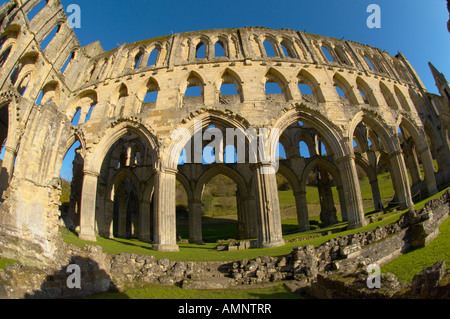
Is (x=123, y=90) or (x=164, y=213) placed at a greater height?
(x=123, y=90)

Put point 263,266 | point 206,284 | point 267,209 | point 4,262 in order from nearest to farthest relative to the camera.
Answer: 1. point 4,262
2. point 206,284
3. point 263,266
4. point 267,209

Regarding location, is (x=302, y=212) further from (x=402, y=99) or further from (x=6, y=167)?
(x=6, y=167)

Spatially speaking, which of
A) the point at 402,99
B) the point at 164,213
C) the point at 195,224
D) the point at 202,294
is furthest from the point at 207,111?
the point at 402,99

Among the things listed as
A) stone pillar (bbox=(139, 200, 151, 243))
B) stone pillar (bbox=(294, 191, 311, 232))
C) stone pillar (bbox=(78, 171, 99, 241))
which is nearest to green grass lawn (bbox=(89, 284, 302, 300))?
stone pillar (bbox=(78, 171, 99, 241))

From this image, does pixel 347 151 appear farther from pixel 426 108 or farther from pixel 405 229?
pixel 426 108

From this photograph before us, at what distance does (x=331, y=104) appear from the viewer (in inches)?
673

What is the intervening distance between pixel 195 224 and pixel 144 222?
390cm

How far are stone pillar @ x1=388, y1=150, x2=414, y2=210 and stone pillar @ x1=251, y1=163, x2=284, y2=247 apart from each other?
27.8ft

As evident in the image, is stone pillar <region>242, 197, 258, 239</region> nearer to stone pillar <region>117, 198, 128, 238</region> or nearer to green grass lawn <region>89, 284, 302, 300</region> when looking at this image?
stone pillar <region>117, 198, 128, 238</region>

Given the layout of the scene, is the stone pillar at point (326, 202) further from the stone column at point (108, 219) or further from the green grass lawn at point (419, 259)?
the stone column at point (108, 219)

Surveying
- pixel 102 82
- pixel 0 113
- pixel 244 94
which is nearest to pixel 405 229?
pixel 244 94

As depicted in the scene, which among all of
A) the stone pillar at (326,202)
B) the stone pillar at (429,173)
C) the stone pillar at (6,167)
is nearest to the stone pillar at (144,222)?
the stone pillar at (6,167)

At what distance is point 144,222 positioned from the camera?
2028 cm

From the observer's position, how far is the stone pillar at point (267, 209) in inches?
530
